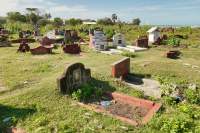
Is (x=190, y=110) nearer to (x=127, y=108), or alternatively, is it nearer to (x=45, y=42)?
(x=127, y=108)

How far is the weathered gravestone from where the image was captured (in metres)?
11.6

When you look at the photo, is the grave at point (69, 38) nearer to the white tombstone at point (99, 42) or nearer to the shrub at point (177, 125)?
the white tombstone at point (99, 42)

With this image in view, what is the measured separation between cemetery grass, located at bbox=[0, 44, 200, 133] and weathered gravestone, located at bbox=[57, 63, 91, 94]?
37 centimetres

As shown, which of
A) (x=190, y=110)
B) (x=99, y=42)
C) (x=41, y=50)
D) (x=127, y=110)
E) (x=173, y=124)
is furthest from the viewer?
(x=99, y=42)

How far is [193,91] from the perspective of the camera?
11273 millimetres

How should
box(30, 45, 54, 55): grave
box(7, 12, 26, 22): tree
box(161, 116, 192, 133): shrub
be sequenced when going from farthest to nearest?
box(7, 12, 26, 22): tree < box(30, 45, 54, 55): grave < box(161, 116, 192, 133): shrub

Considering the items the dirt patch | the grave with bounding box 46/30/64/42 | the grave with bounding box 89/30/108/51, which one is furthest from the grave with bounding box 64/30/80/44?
the dirt patch

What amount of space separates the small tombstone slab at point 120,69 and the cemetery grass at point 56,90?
370 mm

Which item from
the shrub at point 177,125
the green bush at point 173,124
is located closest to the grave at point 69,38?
the green bush at point 173,124

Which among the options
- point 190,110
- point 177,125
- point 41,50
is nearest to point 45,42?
point 41,50

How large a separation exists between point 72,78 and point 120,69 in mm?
2823

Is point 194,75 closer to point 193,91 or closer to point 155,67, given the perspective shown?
point 155,67

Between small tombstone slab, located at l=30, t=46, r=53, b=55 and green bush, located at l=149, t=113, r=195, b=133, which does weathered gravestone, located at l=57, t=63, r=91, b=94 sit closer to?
green bush, located at l=149, t=113, r=195, b=133

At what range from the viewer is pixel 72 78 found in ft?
39.2
